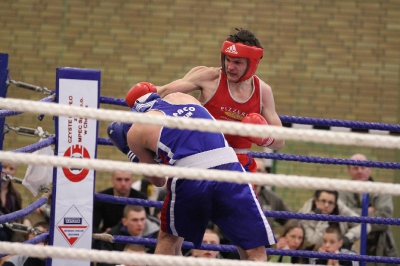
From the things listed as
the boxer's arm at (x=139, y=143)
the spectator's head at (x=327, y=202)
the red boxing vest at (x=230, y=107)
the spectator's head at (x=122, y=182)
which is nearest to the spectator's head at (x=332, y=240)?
the spectator's head at (x=327, y=202)

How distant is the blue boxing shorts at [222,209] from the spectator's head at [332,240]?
211cm

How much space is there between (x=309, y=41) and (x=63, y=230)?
4.89m

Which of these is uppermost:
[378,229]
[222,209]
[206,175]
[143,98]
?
[143,98]

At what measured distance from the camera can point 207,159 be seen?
2.88 m

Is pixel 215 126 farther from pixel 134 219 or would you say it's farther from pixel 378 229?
pixel 378 229

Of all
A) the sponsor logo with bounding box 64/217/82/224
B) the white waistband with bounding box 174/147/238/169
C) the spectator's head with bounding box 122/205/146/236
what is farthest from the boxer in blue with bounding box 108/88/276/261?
the spectator's head with bounding box 122/205/146/236

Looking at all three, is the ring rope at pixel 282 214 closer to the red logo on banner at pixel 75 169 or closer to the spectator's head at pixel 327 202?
the red logo on banner at pixel 75 169

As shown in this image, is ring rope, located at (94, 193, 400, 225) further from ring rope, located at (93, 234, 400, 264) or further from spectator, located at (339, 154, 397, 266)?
spectator, located at (339, 154, 397, 266)

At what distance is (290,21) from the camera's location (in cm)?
779

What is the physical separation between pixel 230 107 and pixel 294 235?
1874 millimetres

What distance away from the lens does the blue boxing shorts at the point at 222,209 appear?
286cm

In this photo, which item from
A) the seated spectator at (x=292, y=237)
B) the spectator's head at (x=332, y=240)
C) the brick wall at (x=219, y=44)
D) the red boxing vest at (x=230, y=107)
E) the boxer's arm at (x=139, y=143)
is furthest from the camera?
the brick wall at (x=219, y=44)

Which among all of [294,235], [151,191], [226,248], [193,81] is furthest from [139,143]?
[151,191]

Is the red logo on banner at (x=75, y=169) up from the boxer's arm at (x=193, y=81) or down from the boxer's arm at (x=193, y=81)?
down
